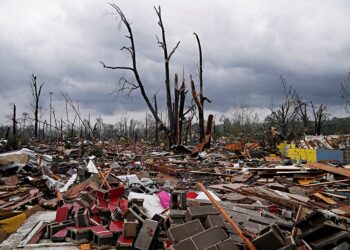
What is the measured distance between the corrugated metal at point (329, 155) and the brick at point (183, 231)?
11.5 metres

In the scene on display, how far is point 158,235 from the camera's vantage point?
4320 mm

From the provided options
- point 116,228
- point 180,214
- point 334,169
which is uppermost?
point 334,169

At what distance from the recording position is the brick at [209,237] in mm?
3562

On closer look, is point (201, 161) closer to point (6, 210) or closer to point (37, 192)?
point (37, 192)

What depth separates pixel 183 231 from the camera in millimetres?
3879

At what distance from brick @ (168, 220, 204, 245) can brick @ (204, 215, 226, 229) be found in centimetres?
16

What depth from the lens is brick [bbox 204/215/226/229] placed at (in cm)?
407

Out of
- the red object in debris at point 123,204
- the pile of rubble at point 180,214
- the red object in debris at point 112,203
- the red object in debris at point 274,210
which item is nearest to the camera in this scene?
the pile of rubble at point 180,214

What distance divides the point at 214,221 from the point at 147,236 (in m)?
0.90

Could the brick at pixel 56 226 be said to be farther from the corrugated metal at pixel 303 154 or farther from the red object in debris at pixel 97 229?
the corrugated metal at pixel 303 154

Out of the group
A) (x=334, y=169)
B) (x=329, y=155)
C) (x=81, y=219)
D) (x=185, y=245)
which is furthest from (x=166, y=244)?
(x=329, y=155)

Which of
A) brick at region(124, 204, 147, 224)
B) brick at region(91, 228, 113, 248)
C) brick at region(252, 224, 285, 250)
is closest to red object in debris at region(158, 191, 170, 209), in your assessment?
brick at region(124, 204, 147, 224)

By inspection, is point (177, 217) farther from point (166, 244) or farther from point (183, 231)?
point (183, 231)

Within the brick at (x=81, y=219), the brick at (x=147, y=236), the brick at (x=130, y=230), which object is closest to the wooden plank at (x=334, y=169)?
the brick at (x=147, y=236)
